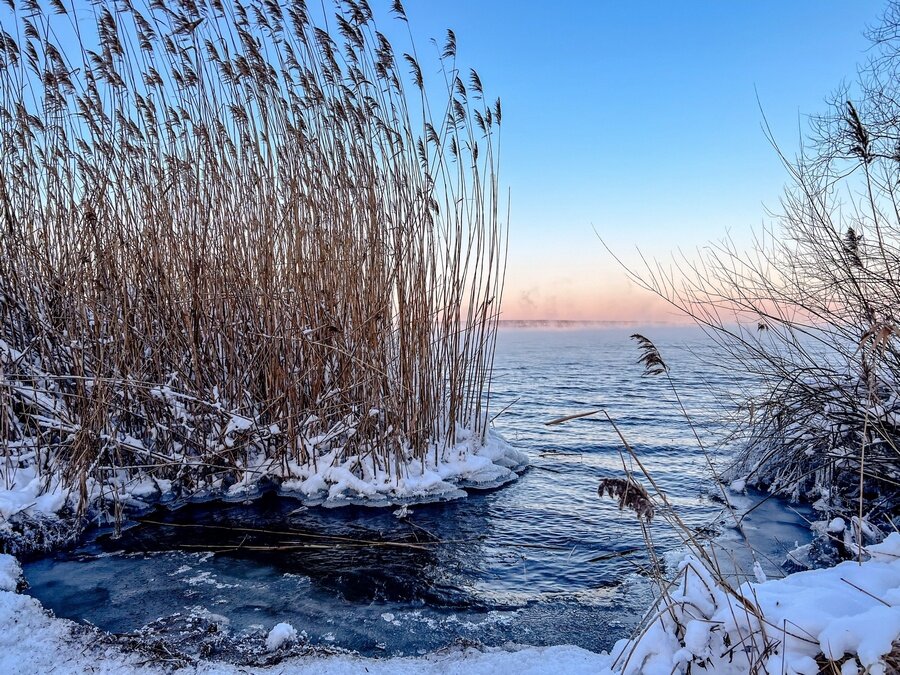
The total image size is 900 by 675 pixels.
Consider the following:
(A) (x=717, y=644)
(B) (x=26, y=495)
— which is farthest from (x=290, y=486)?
(A) (x=717, y=644)

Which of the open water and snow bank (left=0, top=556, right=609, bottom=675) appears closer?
snow bank (left=0, top=556, right=609, bottom=675)

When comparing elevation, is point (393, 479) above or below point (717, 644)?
below

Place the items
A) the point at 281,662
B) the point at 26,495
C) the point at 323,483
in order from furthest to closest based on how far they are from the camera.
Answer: the point at 323,483
the point at 26,495
the point at 281,662

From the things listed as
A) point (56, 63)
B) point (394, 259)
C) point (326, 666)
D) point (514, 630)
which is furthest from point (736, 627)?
point (56, 63)

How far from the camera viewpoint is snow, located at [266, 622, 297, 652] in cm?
215

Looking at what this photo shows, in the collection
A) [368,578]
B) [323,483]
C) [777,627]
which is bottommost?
[368,578]

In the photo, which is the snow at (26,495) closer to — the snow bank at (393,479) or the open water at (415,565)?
the open water at (415,565)

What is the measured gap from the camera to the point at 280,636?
218 centimetres

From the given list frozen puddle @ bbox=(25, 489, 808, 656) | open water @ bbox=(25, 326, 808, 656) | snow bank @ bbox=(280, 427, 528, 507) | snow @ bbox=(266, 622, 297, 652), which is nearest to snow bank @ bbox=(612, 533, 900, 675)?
open water @ bbox=(25, 326, 808, 656)

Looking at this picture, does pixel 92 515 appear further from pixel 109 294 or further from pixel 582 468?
pixel 582 468

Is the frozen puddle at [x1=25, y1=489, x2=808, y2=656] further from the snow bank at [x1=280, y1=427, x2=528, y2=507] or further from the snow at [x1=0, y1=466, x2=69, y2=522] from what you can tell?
the snow at [x1=0, y1=466, x2=69, y2=522]

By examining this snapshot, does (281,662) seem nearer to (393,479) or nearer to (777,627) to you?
(777,627)

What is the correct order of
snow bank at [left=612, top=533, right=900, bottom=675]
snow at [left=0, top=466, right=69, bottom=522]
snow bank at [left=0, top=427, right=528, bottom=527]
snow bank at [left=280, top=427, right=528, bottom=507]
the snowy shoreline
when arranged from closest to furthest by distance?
snow bank at [left=612, top=533, right=900, bottom=675] → snow at [left=0, top=466, right=69, bottom=522] → the snowy shoreline → snow bank at [left=0, top=427, right=528, bottom=527] → snow bank at [left=280, top=427, right=528, bottom=507]

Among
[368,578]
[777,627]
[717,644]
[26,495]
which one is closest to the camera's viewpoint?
[777,627]
